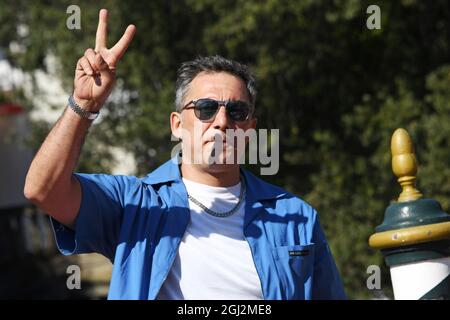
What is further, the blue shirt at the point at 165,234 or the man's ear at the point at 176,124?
the man's ear at the point at 176,124

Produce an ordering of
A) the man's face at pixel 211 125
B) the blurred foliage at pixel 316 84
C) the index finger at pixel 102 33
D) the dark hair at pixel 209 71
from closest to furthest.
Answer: the index finger at pixel 102 33
the man's face at pixel 211 125
the dark hair at pixel 209 71
the blurred foliage at pixel 316 84

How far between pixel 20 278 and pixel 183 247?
59.0 ft

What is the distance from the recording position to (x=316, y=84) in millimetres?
10297

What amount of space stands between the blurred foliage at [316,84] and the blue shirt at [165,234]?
5.78 metres

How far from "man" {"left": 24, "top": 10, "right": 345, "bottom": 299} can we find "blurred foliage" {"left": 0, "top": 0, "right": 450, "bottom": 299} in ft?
18.6

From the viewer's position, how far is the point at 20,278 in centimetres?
2027

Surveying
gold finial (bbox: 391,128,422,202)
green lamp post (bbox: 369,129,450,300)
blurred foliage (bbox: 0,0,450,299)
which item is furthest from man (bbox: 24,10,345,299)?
blurred foliage (bbox: 0,0,450,299)

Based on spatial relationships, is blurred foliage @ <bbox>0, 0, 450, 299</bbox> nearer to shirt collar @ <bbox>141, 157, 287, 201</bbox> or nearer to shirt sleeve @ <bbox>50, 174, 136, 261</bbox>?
shirt collar @ <bbox>141, 157, 287, 201</bbox>

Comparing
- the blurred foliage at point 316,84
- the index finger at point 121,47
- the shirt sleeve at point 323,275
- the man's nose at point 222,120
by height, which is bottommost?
the shirt sleeve at point 323,275

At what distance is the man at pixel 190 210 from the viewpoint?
2855 millimetres

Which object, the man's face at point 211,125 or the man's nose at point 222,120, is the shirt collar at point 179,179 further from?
the man's nose at point 222,120

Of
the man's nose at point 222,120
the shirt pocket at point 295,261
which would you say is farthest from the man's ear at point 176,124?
the shirt pocket at point 295,261

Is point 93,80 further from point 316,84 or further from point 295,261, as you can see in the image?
point 316,84
